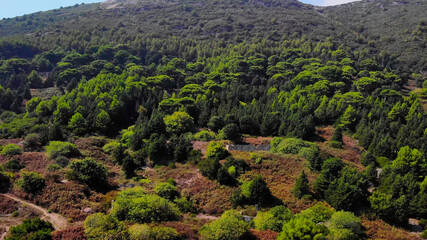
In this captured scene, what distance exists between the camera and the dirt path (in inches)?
871

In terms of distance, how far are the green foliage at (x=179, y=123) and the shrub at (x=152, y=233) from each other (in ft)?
A: 85.3

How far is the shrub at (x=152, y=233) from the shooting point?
18.0 metres

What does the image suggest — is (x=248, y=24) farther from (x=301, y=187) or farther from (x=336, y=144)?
(x=301, y=187)

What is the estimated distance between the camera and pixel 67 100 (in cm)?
5784

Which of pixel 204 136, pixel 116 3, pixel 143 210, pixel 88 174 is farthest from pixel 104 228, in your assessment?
pixel 116 3

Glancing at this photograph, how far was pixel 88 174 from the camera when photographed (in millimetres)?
28531

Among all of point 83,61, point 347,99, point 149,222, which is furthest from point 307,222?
point 83,61

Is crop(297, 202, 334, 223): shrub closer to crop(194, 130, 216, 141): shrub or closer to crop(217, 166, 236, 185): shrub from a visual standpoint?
crop(217, 166, 236, 185): shrub

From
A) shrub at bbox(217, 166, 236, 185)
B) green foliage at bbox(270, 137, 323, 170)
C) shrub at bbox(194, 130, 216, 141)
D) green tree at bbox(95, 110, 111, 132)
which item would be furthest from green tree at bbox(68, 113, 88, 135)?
green foliage at bbox(270, 137, 323, 170)

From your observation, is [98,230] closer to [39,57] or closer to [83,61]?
[83,61]

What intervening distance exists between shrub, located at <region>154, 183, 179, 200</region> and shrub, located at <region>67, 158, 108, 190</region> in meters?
5.78

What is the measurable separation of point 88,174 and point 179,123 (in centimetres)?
1867

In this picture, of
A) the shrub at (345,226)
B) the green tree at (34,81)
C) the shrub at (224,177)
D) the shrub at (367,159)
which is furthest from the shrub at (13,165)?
the green tree at (34,81)

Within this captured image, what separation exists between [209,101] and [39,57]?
67370mm
